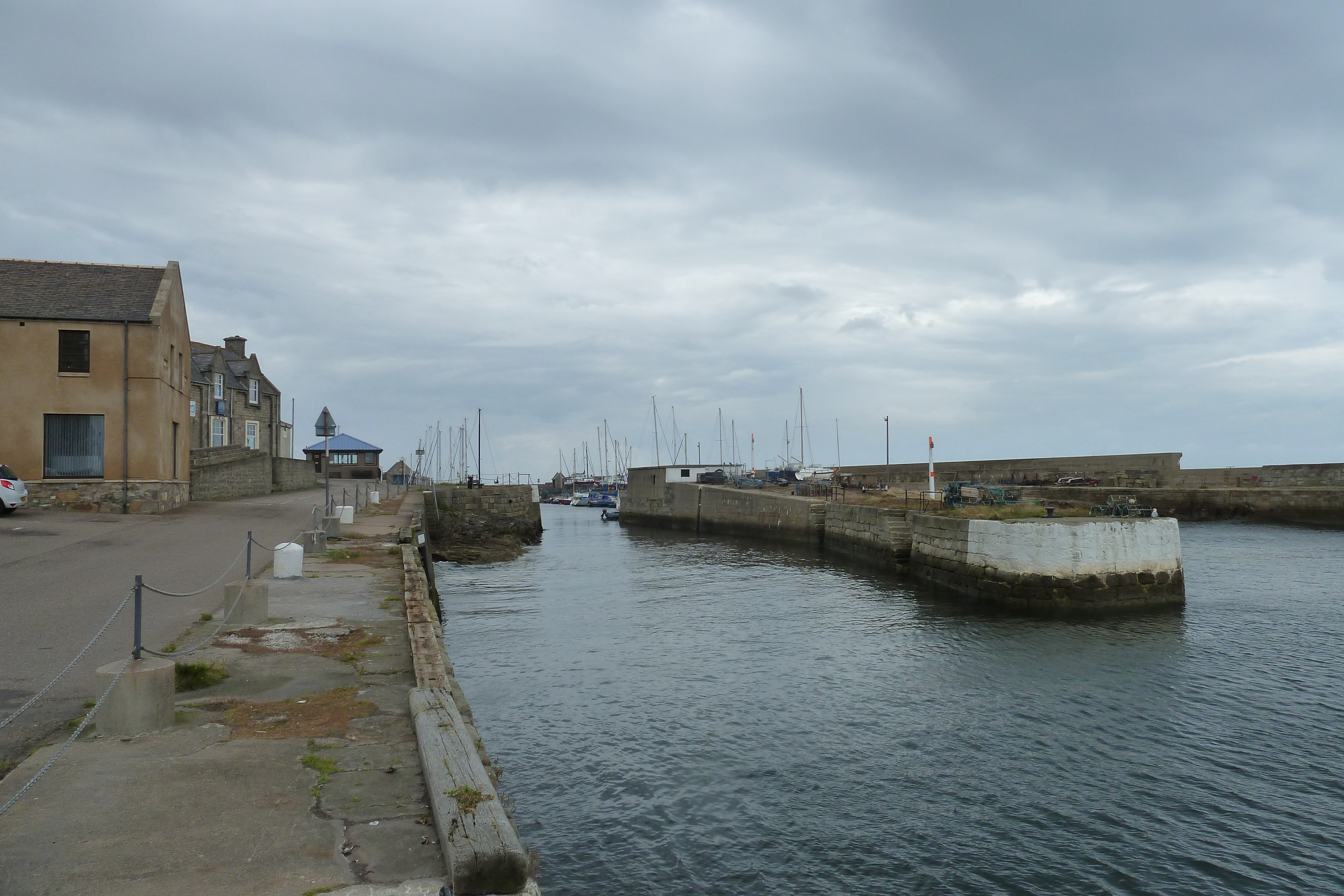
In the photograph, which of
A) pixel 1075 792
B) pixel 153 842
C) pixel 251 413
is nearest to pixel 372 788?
pixel 153 842

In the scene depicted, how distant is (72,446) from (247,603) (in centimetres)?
2104

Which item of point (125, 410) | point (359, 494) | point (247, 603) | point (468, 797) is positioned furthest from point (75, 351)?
point (468, 797)

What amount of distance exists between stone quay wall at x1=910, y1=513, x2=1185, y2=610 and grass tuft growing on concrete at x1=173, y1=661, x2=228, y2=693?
18.7 meters

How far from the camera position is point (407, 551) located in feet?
59.8

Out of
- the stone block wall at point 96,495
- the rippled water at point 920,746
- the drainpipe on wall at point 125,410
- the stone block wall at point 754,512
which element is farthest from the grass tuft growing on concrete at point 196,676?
the stone block wall at point 754,512

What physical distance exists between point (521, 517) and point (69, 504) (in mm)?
25713

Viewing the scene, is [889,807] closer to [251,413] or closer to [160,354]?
[160,354]

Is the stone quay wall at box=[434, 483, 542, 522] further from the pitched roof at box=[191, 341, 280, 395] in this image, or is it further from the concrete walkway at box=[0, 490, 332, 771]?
the concrete walkway at box=[0, 490, 332, 771]

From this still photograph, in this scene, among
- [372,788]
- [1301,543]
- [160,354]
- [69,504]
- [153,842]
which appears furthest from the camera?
[1301,543]

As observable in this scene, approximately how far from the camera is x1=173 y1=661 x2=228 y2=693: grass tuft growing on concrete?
768 centimetres

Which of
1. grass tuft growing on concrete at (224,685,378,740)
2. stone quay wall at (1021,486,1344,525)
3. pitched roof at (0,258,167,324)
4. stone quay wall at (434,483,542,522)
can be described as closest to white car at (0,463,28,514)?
pitched roof at (0,258,167,324)

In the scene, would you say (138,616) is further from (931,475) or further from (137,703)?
(931,475)

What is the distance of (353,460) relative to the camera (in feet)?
233

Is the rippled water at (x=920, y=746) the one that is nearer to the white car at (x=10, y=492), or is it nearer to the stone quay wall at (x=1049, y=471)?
the white car at (x=10, y=492)
